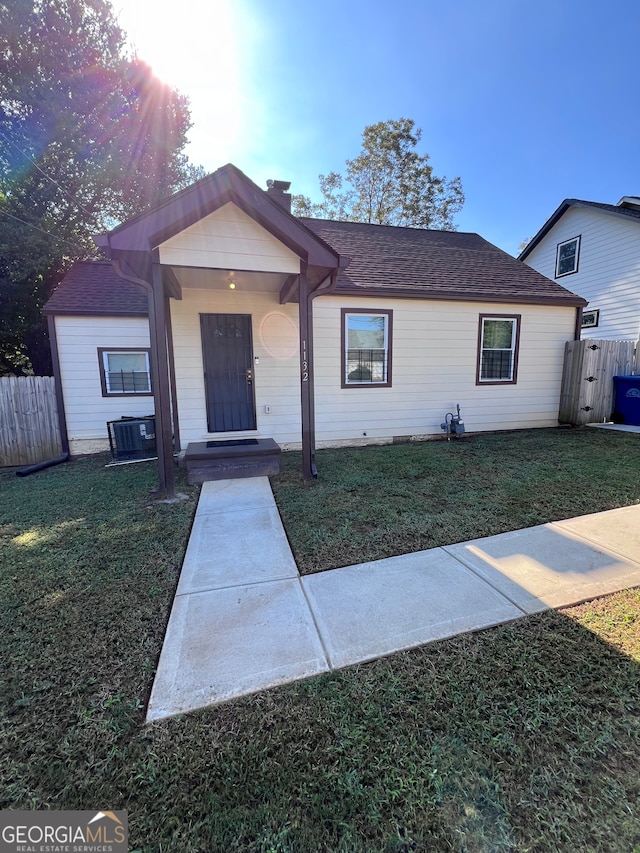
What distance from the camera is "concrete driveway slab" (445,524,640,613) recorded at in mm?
2445

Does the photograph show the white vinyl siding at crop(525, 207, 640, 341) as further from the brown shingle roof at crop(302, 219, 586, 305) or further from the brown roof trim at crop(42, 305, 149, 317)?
the brown roof trim at crop(42, 305, 149, 317)

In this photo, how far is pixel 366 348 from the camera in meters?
7.05

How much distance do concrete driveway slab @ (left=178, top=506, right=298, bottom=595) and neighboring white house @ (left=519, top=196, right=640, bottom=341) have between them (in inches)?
474

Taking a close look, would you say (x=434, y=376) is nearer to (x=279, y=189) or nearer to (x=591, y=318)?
(x=279, y=189)

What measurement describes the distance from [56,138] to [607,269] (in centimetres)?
1742

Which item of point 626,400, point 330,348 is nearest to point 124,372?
point 330,348

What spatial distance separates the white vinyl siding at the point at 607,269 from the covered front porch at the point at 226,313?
10.0 m

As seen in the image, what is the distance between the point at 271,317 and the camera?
6.65 metres

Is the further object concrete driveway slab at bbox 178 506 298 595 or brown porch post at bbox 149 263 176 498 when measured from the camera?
brown porch post at bbox 149 263 176 498

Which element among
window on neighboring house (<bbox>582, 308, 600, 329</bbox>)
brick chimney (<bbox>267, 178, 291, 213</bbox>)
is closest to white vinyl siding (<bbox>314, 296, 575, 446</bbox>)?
brick chimney (<bbox>267, 178, 291, 213</bbox>)

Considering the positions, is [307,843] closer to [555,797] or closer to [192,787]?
[192,787]

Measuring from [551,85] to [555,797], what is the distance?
12.4 m

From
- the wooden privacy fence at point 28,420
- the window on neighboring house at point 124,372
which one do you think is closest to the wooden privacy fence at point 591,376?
the window on neighboring house at point 124,372

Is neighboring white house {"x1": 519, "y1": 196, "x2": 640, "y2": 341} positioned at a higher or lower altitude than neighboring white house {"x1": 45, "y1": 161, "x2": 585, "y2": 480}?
higher
